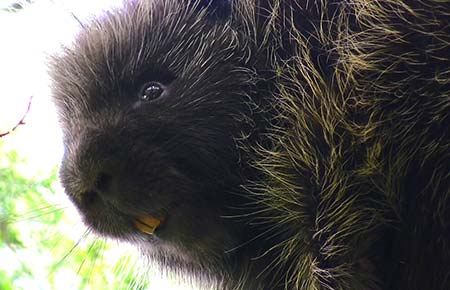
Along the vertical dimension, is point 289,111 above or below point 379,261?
above

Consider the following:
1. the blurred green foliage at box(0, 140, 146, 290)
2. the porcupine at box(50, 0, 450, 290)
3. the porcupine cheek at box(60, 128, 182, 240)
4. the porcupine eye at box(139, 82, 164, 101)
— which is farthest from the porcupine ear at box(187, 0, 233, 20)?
the blurred green foliage at box(0, 140, 146, 290)

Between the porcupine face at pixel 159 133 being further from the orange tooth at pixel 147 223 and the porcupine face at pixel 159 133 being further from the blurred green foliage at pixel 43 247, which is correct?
the blurred green foliage at pixel 43 247

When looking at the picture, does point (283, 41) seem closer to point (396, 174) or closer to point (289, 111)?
point (289, 111)

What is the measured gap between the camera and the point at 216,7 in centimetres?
155

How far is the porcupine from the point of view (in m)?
1.25

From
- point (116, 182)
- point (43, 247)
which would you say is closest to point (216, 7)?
point (116, 182)

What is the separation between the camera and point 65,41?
1.67 m

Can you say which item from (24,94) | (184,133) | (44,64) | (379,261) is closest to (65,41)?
(44,64)

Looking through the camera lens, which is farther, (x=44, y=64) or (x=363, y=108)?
(x=44, y=64)

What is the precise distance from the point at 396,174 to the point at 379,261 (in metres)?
0.16

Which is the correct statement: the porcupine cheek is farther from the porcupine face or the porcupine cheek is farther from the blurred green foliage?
A: the blurred green foliage

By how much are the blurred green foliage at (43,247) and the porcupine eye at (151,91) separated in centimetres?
38

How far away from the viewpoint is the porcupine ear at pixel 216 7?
1.54 metres

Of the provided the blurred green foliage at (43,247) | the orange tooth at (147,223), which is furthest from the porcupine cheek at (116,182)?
the blurred green foliage at (43,247)
